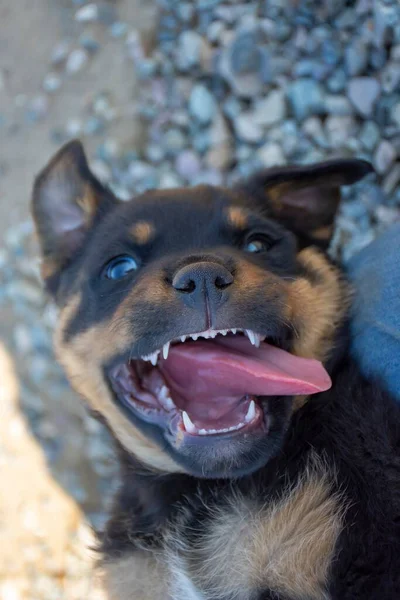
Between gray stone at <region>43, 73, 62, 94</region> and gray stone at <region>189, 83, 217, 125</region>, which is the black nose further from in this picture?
gray stone at <region>43, 73, 62, 94</region>

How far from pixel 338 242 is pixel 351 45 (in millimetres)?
1072

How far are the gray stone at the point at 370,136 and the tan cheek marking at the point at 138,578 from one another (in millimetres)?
2307

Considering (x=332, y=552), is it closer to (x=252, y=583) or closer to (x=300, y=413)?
(x=252, y=583)

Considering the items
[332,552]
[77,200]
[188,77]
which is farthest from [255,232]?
[188,77]

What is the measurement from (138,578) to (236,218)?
4.25 ft

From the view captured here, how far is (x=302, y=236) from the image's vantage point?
2.58 m

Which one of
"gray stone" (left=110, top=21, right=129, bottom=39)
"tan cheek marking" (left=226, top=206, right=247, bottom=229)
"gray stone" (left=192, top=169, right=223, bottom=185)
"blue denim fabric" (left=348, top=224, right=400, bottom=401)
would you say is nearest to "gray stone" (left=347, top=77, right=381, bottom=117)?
"gray stone" (left=192, top=169, right=223, bottom=185)

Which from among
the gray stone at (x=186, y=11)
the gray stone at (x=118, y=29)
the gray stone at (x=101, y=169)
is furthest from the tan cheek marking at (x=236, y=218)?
the gray stone at (x=118, y=29)

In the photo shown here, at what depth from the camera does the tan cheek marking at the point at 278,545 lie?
179cm

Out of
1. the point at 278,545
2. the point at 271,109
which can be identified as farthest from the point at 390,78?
the point at 278,545

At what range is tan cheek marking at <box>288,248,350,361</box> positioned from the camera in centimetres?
214

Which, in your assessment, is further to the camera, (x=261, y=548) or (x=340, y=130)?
(x=340, y=130)

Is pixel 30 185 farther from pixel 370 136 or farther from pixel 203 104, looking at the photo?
pixel 370 136

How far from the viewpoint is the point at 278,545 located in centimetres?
188
